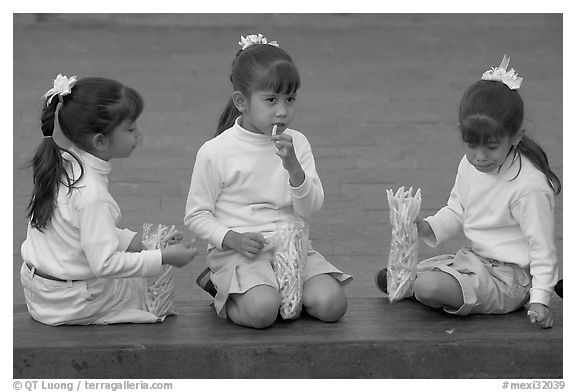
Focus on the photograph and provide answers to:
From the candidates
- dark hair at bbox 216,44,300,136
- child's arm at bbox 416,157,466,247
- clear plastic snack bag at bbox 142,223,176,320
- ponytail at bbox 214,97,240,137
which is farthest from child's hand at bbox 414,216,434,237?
clear plastic snack bag at bbox 142,223,176,320

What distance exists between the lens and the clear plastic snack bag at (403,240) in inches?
173

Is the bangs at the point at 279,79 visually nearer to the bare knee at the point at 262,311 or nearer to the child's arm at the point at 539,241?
the bare knee at the point at 262,311

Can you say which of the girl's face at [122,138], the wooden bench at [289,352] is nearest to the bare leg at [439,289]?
the wooden bench at [289,352]

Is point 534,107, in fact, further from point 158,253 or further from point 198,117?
point 158,253

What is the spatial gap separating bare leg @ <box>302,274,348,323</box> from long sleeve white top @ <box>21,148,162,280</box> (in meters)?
0.58

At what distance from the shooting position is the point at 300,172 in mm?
4305

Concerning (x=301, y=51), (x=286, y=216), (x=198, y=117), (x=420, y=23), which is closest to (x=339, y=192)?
(x=198, y=117)

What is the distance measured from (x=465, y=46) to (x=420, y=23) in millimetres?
775

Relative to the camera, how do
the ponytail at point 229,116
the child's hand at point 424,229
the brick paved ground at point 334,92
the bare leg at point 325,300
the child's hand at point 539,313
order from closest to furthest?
1. the child's hand at point 539,313
2. the bare leg at point 325,300
3. the child's hand at point 424,229
4. the ponytail at point 229,116
5. the brick paved ground at point 334,92

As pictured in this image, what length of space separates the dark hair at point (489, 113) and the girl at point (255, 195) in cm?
61

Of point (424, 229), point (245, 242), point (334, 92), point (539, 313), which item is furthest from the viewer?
point (334, 92)

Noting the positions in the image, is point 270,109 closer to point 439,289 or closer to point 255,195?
point 255,195

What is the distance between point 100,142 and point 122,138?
0.27ft

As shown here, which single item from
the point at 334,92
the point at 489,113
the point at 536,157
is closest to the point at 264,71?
the point at 489,113
